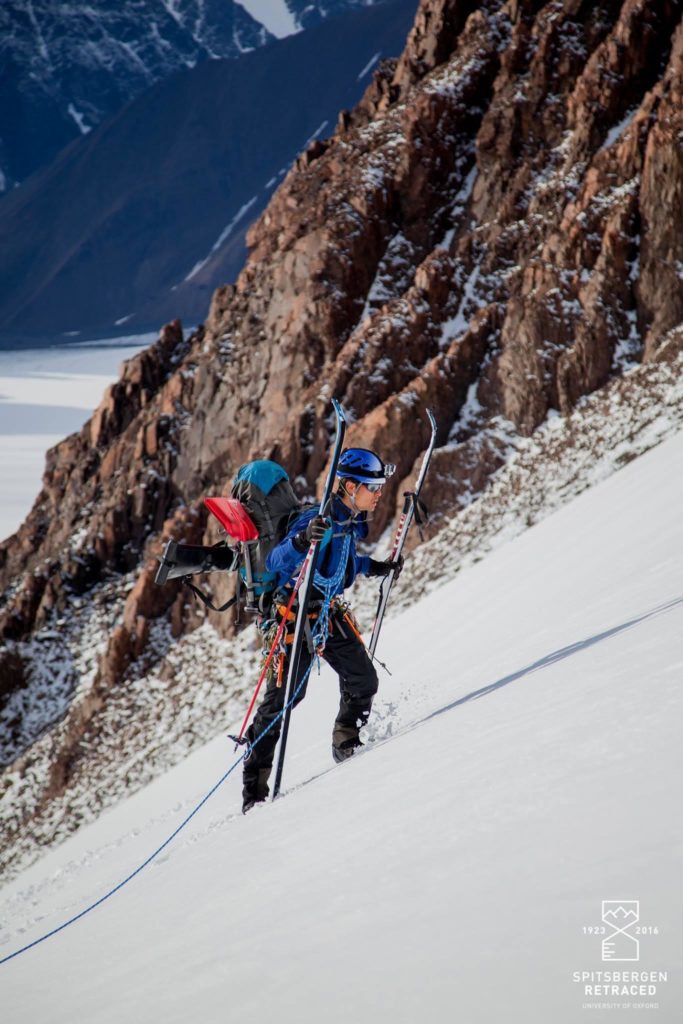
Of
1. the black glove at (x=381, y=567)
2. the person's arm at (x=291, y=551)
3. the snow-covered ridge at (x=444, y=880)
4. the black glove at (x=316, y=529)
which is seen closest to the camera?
the snow-covered ridge at (x=444, y=880)

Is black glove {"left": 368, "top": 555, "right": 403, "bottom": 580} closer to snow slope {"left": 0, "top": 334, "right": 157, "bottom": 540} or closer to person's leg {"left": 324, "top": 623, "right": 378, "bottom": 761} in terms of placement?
person's leg {"left": 324, "top": 623, "right": 378, "bottom": 761}

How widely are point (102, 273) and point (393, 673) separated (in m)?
137

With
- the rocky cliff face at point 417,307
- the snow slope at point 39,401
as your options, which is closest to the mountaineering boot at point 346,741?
the rocky cliff face at point 417,307

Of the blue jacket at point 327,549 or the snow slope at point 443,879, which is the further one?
the blue jacket at point 327,549

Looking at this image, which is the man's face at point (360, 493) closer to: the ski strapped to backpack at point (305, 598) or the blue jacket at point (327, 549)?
the blue jacket at point (327, 549)

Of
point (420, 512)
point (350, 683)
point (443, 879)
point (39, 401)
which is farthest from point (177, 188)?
point (443, 879)

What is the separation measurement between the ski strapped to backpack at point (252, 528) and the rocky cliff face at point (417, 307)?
43.0 feet

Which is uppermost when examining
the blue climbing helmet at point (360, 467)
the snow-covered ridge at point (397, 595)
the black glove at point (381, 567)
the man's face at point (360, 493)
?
the blue climbing helmet at point (360, 467)

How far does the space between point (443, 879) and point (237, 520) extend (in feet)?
13.4

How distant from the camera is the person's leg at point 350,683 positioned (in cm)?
675

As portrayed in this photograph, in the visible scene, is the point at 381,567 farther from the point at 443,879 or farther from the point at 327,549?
the point at 443,879

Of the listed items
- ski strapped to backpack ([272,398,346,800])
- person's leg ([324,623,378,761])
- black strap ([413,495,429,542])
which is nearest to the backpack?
ski strapped to backpack ([272,398,346,800])

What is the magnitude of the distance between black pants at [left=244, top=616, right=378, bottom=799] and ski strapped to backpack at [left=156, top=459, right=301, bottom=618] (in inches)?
22.8

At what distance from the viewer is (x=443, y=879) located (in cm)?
304
